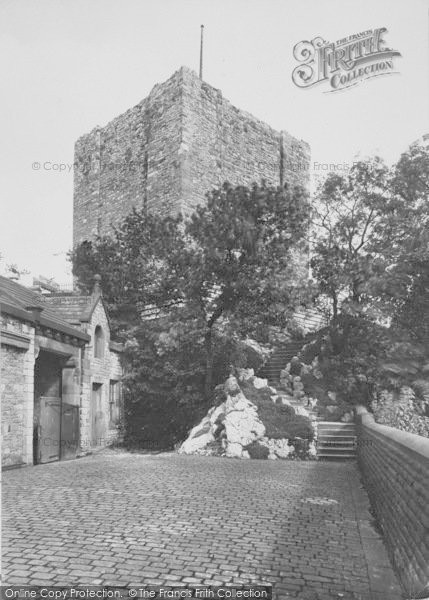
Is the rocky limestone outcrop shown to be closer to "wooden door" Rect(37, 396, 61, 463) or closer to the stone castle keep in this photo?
"wooden door" Rect(37, 396, 61, 463)

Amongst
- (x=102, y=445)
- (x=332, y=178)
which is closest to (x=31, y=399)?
(x=102, y=445)

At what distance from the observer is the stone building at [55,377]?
42.1ft

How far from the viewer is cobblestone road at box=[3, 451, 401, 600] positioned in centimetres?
487

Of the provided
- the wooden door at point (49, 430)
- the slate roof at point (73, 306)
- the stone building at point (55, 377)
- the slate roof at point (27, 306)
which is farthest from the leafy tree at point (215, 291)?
the wooden door at point (49, 430)

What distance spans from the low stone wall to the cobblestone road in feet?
0.96

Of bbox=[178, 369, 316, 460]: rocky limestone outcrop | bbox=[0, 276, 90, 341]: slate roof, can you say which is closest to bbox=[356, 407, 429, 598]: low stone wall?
bbox=[0, 276, 90, 341]: slate roof

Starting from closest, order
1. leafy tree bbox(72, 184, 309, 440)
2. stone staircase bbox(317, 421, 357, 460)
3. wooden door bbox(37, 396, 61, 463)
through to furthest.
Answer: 1. wooden door bbox(37, 396, 61, 463)
2. stone staircase bbox(317, 421, 357, 460)
3. leafy tree bbox(72, 184, 309, 440)

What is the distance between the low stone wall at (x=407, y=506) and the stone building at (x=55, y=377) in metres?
8.47

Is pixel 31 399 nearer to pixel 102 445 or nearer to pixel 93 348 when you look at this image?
pixel 93 348

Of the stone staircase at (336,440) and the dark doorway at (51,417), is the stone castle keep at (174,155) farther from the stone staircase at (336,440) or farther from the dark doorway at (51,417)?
the stone staircase at (336,440)

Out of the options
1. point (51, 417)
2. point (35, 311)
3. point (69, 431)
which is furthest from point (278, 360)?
point (35, 311)

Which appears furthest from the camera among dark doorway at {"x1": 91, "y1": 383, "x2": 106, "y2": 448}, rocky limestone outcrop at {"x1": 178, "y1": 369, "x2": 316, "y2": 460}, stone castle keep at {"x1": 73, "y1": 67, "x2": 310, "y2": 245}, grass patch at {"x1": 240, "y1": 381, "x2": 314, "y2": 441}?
stone castle keep at {"x1": 73, "y1": 67, "x2": 310, "y2": 245}

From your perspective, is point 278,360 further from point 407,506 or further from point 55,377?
point 407,506

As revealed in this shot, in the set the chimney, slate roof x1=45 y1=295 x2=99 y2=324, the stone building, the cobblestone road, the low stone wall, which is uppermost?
slate roof x1=45 y1=295 x2=99 y2=324
